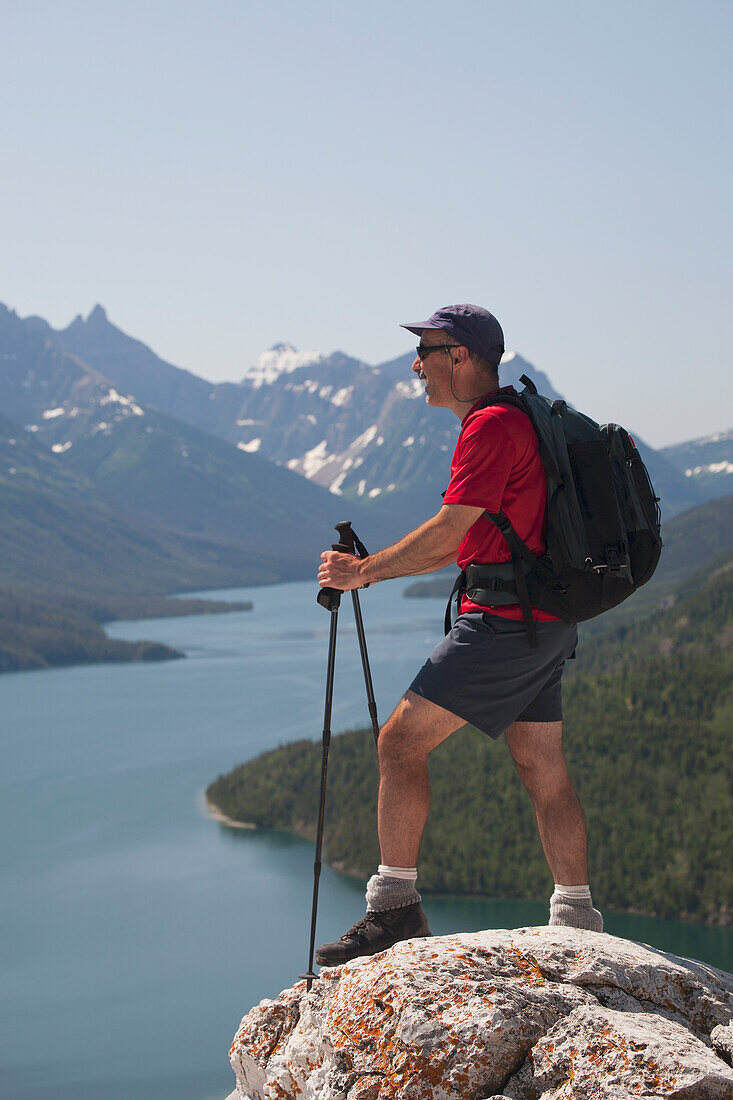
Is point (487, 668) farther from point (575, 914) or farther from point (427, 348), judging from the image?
point (427, 348)

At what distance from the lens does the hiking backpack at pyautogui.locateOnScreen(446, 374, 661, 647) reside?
4.81m

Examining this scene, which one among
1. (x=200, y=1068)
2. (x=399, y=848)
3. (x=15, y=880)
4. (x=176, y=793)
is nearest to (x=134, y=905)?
(x=15, y=880)

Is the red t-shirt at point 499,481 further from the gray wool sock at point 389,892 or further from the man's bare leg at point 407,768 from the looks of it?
the gray wool sock at point 389,892

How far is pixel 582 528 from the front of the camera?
484 cm

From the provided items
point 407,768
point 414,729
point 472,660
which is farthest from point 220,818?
point 472,660

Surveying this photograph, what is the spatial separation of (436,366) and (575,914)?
114 inches

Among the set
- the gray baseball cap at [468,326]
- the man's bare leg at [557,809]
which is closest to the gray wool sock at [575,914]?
the man's bare leg at [557,809]

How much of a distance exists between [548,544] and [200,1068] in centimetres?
4751

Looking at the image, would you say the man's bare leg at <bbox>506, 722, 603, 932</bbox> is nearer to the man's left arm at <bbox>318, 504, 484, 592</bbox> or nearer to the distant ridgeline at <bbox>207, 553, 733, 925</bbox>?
the man's left arm at <bbox>318, 504, 484, 592</bbox>

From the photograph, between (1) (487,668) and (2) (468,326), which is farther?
(2) (468,326)

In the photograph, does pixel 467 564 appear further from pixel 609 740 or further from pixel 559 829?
pixel 609 740

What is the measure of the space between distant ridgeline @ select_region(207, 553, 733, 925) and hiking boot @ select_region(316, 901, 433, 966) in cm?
7317

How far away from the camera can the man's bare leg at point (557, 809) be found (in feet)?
17.8

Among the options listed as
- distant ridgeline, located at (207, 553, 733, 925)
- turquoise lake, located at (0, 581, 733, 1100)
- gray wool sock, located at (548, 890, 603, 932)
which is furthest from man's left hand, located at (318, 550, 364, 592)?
distant ridgeline, located at (207, 553, 733, 925)
